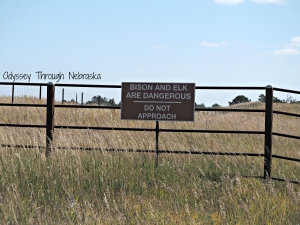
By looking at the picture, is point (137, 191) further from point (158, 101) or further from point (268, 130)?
point (268, 130)

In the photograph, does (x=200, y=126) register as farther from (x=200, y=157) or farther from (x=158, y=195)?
(x=158, y=195)

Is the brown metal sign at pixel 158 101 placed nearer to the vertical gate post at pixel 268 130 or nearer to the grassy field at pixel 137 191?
the grassy field at pixel 137 191

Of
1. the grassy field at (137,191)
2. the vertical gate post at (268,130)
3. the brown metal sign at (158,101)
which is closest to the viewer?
the grassy field at (137,191)

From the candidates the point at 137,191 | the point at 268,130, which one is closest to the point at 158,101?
the point at 268,130

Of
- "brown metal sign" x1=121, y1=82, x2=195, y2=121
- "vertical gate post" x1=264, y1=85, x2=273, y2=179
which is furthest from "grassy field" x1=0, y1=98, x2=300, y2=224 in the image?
"brown metal sign" x1=121, y1=82, x2=195, y2=121

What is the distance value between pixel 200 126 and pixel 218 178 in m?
8.00

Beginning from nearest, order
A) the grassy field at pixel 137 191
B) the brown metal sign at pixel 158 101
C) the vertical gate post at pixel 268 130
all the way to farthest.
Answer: the grassy field at pixel 137 191 < the vertical gate post at pixel 268 130 < the brown metal sign at pixel 158 101

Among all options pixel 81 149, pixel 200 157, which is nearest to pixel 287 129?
pixel 200 157

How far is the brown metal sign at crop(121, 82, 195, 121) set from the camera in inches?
362

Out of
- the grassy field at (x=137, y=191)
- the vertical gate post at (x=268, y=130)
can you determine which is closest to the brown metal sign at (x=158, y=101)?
the grassy field at (x=137, y=191)

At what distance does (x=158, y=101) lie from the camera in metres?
9.25

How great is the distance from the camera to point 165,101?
924 centimetres

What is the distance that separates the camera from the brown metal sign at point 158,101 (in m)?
9.20

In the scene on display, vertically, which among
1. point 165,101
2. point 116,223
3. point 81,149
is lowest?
point 116,223
